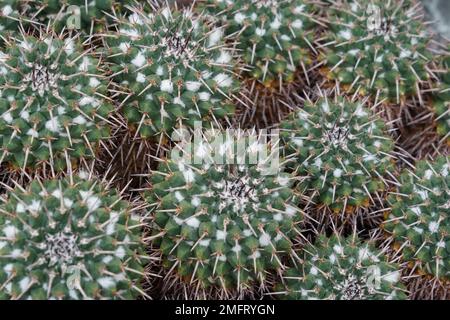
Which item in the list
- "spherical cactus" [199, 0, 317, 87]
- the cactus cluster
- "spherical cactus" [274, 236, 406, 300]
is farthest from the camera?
"spherical cactus" [199, 0, 317, 87]

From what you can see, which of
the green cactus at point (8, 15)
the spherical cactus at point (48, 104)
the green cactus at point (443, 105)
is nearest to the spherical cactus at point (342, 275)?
the green cactus at point (443, 105)

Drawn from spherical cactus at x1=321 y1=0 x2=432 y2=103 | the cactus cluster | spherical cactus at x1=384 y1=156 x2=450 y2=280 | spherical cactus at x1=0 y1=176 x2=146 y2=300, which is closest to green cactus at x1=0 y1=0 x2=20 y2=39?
the cactus cluster

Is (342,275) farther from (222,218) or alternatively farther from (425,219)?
(222,218)

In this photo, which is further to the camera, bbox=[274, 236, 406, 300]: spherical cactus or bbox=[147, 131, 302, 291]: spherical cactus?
bbox=[274, 236, 406, 300]: spherical cactus

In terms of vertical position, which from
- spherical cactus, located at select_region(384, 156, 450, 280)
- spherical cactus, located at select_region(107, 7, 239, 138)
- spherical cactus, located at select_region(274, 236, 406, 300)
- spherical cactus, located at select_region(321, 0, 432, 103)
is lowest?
spherical cactus, located at select_region(274, 236, 406, 300)

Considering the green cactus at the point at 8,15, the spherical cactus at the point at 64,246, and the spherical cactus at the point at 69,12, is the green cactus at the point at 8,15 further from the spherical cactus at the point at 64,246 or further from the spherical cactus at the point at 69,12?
the spherical cactus at the point at 64,246

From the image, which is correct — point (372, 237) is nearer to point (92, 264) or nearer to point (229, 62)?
point (229, 62)

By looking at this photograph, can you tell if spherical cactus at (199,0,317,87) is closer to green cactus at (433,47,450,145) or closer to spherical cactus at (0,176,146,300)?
green cactus at (433,47,450,145)

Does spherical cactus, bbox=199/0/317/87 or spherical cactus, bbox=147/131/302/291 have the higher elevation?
spherical cactus, bbox=199/0/317/87
